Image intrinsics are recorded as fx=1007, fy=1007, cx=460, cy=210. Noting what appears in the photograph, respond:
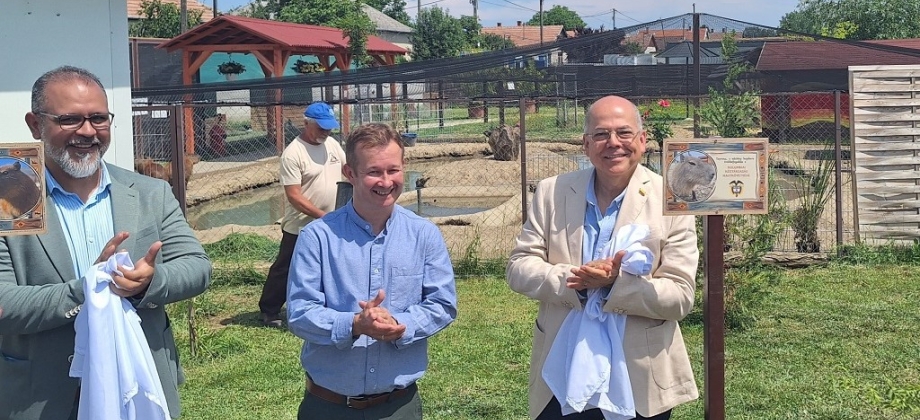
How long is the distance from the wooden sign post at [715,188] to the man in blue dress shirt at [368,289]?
87cm

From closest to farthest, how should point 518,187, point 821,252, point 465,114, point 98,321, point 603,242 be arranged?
point 98,321 < point 603,242 < point 821,252 < point 518,187 < point 465,114

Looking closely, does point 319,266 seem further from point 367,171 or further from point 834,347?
point 834,347

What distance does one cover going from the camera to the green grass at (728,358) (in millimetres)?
5508

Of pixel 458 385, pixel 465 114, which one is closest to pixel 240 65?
pixel 465 114

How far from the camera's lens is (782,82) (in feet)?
50.9

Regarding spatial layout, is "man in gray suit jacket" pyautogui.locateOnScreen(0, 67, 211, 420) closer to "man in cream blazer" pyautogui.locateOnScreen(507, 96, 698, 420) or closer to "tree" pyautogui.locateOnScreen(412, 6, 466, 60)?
"man in cream blazer" pyautogui.locateOnScreen(507, 96, 698, 420)

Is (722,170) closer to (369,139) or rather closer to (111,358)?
(369,139)

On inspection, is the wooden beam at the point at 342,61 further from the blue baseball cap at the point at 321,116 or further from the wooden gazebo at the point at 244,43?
the blue baseball cap at the point at 321,116

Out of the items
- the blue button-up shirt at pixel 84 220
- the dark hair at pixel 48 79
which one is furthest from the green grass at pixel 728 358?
the dark hair at pixel 48 79

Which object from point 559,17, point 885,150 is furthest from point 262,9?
point 559,17

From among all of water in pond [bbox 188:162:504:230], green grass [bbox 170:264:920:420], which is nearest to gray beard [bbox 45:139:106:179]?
green grass [bbox 170:264:920:420]

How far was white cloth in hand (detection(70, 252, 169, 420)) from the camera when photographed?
2.85 m

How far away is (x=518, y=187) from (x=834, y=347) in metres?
12.2

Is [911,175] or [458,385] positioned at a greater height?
[911,175]
